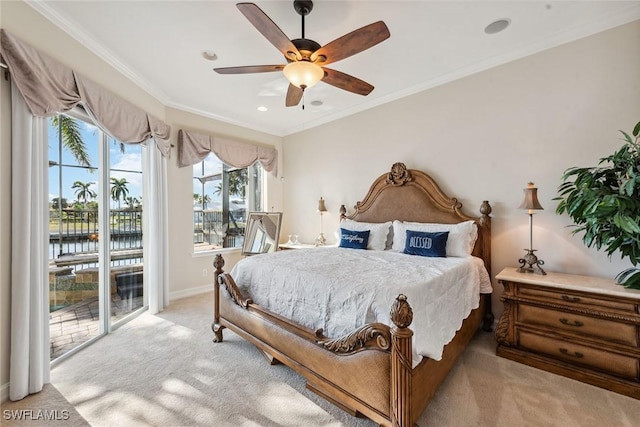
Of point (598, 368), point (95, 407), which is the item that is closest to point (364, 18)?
point (598, 368)

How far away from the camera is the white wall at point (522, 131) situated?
8.03 ft

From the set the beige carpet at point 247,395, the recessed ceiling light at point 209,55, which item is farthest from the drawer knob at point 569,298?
the recessed ceiling light at point 209,55

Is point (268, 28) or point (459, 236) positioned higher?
point (268, 28)

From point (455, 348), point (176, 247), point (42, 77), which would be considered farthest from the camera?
point (176, 247)

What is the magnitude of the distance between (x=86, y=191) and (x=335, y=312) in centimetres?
282

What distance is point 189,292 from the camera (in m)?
4.30

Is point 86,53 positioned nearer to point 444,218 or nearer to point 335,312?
point 335,312

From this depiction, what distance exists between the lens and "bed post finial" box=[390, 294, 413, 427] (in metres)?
1.42

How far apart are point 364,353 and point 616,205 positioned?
6.63 ft

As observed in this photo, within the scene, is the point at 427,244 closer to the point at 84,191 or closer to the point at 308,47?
the point at 308,47

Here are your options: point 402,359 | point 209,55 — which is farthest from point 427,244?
point 209,55

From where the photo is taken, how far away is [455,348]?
2.19 meters

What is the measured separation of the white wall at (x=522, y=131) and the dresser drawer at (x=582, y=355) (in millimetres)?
720

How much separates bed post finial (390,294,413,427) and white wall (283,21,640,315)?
88.0 inches
